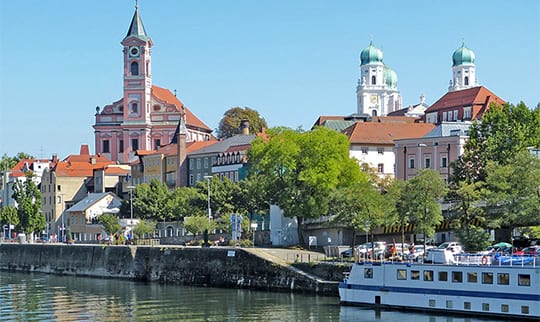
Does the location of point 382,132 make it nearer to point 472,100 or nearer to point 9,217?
point 472,100

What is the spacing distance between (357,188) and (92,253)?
3153 centimetres

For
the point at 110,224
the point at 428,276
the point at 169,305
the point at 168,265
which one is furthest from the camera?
the point at 110,224

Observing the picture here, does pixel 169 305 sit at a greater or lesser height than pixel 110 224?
lesser

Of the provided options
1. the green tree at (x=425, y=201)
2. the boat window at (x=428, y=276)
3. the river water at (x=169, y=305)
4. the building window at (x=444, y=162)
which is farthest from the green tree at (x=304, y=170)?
the boat window at (x=428, y=276)

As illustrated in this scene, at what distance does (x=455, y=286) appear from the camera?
59719mm

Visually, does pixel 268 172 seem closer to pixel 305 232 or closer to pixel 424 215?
pixel 305 232

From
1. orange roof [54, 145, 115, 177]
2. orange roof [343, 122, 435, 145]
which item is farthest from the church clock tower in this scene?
orange roof [343, 122, 435, 145]

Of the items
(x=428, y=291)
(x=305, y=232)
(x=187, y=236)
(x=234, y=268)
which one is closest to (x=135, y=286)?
(x=234, y=268)

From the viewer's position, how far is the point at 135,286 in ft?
281

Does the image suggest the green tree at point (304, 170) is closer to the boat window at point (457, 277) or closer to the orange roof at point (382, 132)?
the boat window at point (457, 277)

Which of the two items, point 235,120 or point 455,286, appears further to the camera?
point 235,120

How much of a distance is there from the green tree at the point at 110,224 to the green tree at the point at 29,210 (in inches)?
642

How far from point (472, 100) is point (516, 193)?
76348mm

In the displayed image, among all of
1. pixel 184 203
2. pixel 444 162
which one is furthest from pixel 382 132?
pixel 184 203
